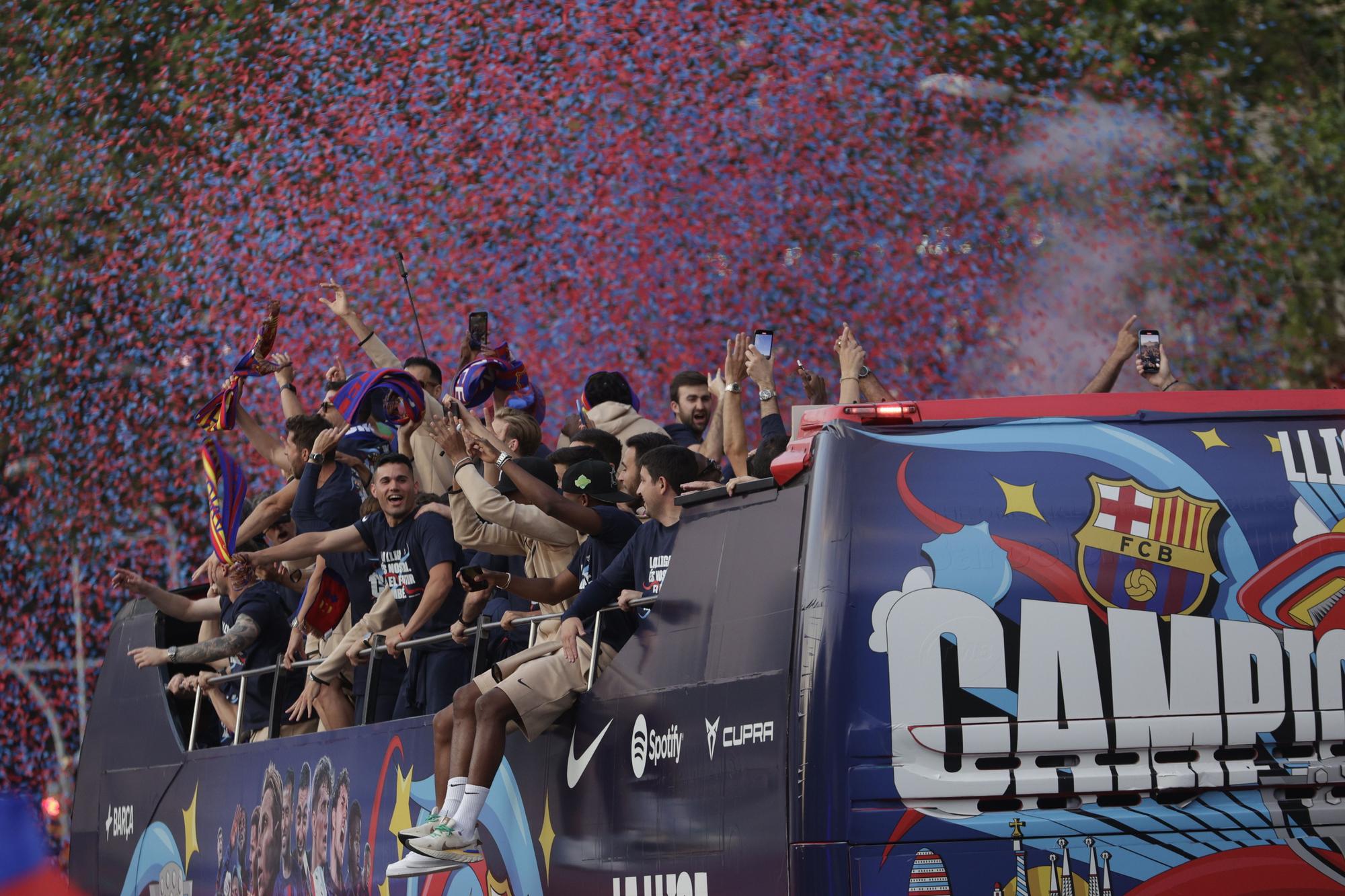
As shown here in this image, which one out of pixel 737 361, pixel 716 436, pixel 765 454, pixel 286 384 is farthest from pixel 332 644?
pixel 765 454

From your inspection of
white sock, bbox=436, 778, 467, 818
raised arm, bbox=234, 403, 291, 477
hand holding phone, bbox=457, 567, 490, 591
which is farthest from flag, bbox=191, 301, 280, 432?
white sock, bbox=436, 778, 467, 818

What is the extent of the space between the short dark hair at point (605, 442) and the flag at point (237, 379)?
317 centimetres

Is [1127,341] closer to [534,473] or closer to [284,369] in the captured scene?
[534,473]

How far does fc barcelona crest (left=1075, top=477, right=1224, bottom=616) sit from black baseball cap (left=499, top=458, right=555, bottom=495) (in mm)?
3617

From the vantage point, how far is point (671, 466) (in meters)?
7.24

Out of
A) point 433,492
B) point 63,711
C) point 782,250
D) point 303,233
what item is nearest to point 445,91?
point 303,233

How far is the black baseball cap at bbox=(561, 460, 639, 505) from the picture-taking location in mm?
8312

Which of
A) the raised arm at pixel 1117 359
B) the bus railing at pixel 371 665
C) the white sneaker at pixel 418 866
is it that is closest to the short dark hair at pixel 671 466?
the bus railing at pixel 371 665

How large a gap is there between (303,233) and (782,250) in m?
7.09

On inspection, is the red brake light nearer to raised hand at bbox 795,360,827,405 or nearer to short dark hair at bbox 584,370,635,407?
raised hand at bbox 795,360,827,405

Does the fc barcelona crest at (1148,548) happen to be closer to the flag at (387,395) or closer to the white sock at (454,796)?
the white sock at (454,796)

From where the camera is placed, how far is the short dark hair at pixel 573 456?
8.79 m

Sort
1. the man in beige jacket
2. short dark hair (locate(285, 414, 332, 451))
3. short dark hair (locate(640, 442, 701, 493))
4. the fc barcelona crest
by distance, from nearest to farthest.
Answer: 1. the fc barcelona crest
2. short dark hair (locate(640, 442, 701, 493))
3. the man in beige jacket
4. short dark hair (locate(285, 414, 332, 451))

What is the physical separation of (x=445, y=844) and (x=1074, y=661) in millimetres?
2650
